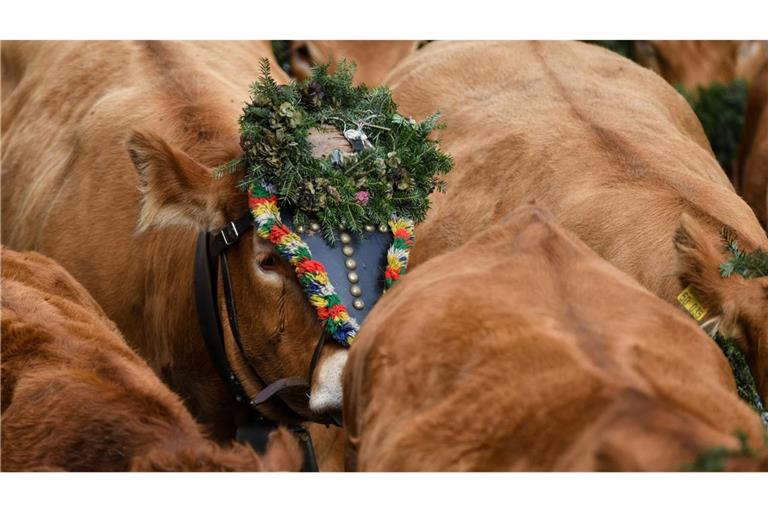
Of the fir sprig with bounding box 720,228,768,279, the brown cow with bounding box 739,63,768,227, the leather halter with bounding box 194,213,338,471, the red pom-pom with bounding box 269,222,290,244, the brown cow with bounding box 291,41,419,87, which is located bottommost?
the brown cow with bounding box 739,63,768,227

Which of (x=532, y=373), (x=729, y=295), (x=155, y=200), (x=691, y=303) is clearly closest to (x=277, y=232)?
(x=155, y=200)

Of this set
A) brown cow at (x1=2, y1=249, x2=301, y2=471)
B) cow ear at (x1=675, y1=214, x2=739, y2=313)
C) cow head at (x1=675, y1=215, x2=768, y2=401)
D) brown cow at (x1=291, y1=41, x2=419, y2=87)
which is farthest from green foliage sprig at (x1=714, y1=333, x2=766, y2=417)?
brown cow at (x1=291, y1=41, x2=419, y2=87)

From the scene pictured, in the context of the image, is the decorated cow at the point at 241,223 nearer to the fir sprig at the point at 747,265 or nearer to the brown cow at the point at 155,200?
the brown cow at the point at 155,200

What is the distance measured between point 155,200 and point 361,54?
162 inches

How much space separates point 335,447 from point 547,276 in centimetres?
193

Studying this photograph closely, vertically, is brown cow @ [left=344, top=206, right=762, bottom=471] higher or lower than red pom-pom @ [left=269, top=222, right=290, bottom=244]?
higher

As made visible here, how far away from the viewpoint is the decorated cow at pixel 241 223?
4.07 metres

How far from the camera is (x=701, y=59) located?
948 centimetres

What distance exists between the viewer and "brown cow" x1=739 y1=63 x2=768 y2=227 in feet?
24.1

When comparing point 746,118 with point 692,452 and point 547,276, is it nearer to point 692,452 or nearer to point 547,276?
point 547,276

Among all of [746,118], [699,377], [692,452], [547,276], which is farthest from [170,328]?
[746,118]

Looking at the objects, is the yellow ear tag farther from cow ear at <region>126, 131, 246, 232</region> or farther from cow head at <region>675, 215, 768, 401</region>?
cow ear at <region>126, 131, 246, 232</region>

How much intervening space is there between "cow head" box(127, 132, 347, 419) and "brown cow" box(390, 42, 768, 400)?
110 centimetres

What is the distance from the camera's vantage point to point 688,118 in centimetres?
645
